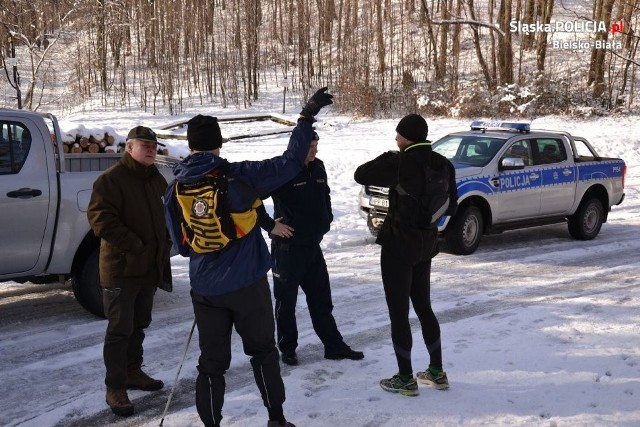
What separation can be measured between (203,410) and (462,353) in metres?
2.63

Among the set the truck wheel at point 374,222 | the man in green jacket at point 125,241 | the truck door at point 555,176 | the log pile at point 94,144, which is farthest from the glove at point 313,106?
the log pile at point 94,144

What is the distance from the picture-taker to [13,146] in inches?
254

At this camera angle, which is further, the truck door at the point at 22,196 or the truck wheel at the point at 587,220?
the truck wheel at the point at 587,220

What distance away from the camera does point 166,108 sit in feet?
106

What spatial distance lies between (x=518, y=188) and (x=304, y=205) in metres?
6.08

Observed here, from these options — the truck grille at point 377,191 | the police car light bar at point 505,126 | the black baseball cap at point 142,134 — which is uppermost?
the black baseball cap at point 142,134

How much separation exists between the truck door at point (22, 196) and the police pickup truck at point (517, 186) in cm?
485

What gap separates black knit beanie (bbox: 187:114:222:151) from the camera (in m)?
3.97

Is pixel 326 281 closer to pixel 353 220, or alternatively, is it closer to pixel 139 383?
pixel 139 383

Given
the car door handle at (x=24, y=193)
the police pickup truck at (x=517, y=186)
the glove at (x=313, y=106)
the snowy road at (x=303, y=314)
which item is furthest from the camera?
the police pickup truck at (x=517, y=186)

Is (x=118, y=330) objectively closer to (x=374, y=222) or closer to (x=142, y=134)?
(x=142, y=134)

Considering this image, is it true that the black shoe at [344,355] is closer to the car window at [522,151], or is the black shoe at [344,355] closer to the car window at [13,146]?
the car window at [13,146]

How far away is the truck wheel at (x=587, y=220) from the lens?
37.5ft

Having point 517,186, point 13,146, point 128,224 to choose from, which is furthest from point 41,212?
point 517,186
